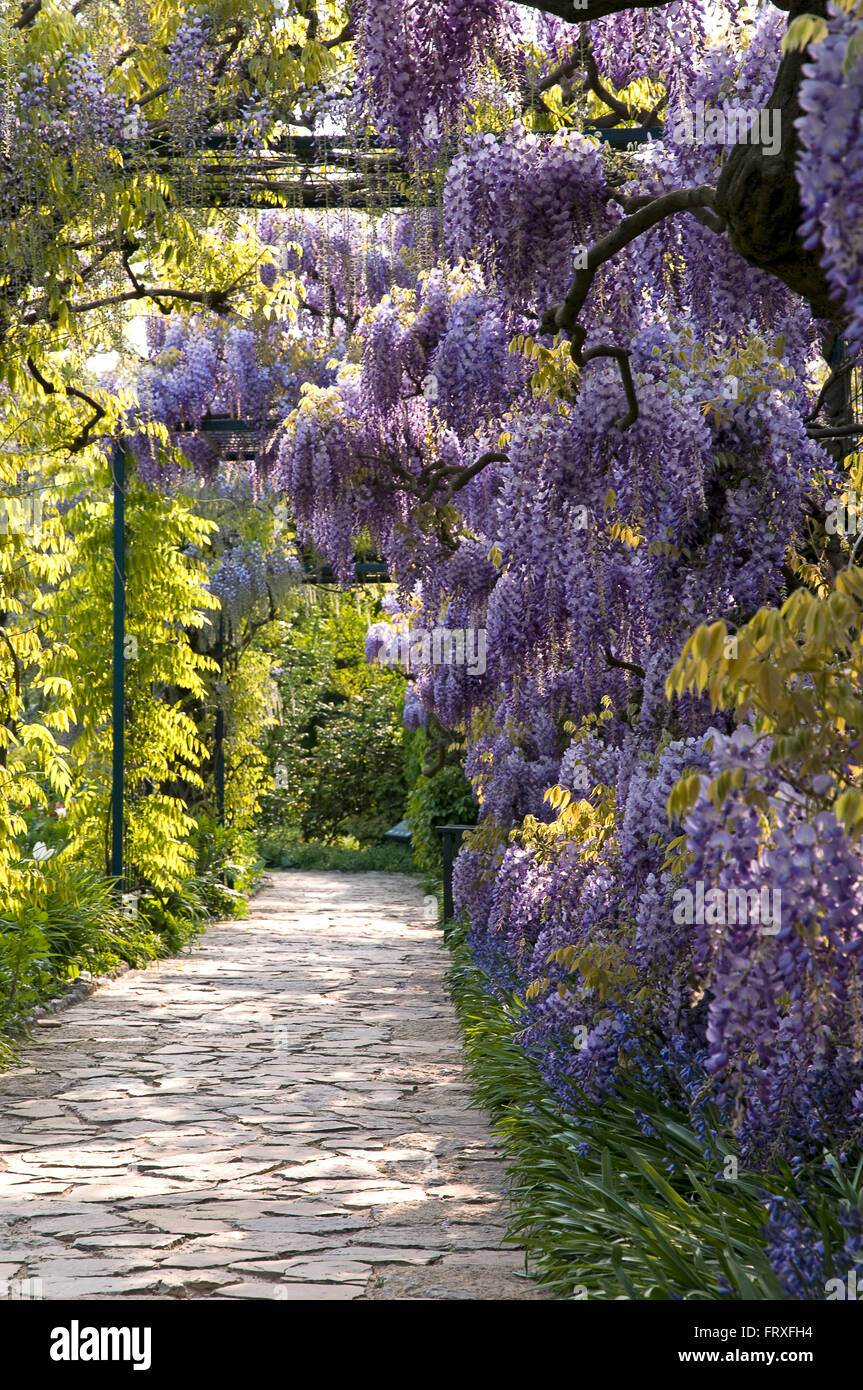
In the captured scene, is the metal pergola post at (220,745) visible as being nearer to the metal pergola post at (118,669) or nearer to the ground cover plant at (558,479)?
the ground cover plant at (558,479)

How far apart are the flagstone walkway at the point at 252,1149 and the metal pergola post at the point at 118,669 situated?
927 millimetres

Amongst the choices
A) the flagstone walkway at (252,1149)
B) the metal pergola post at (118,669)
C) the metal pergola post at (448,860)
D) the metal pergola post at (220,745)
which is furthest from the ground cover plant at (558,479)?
the metal pergola post at (220,745)

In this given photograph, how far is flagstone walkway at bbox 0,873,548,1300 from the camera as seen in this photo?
3.39 metres

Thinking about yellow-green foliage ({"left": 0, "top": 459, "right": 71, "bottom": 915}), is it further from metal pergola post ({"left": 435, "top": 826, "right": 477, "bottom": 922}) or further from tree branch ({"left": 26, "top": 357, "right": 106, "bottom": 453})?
metal pergola post ({"left": 435, "top": 826, "right": 477, "bottom": 922})

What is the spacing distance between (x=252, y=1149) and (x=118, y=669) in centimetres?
481

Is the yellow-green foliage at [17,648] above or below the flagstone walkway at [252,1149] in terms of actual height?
above

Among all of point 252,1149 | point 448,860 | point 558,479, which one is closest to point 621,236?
point 558,479

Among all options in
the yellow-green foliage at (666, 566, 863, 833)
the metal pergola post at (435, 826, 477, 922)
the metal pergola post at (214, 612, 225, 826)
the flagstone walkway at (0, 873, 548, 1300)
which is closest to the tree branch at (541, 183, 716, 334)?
the yellow-green foliage at (666, 566, 863, 833)

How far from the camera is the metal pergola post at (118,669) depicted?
8.74 metres

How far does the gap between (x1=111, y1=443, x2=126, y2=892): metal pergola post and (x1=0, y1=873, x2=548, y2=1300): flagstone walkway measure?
93 cm

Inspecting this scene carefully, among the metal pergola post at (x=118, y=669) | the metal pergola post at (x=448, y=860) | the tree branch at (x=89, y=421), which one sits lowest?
the metal pergola post at (x=448, y=860)
